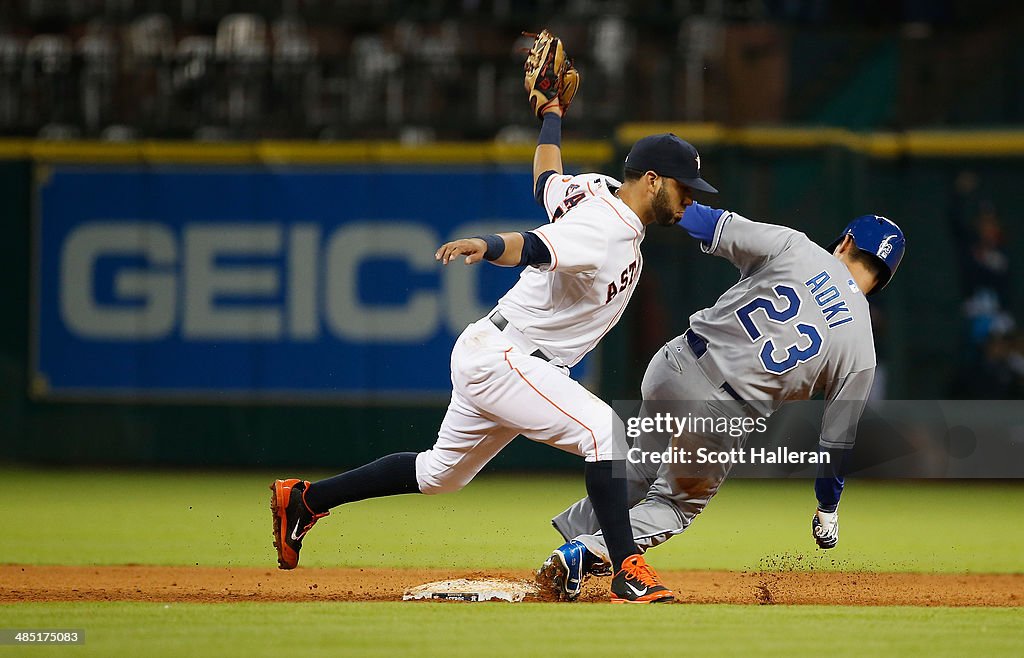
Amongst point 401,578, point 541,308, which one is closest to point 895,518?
point 401,578

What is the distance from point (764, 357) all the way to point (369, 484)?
1.49 meters

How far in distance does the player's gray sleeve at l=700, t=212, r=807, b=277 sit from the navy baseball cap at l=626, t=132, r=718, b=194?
0.38 m

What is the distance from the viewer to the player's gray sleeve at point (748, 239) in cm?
511

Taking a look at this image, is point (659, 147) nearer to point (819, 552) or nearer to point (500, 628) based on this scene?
point (500, 628)

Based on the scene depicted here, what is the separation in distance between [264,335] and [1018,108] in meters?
6.17

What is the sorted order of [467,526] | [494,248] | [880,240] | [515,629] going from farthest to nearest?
[467,526], [880,240], [494,248], [515,629]

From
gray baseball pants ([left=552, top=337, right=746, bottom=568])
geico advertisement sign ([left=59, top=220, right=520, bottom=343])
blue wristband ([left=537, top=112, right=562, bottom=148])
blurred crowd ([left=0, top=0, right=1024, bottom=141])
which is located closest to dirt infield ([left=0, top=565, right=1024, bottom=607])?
gray baseball pants ([left=552, top=337, right=746, bottom=568])

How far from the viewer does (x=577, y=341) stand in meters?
4.82

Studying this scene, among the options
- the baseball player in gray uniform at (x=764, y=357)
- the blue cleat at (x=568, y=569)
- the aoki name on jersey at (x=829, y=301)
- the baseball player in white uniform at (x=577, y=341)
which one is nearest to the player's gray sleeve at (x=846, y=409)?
the baseball player in gray uniform at (x=764, y=357)

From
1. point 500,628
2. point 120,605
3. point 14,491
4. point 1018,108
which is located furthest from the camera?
point 1018,108

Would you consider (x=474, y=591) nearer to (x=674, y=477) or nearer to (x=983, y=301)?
(x=674, y=477)

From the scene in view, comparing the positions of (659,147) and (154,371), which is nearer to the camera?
(659,147)

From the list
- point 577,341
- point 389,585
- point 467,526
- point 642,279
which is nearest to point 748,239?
point 577,341

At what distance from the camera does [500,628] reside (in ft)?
13.7
